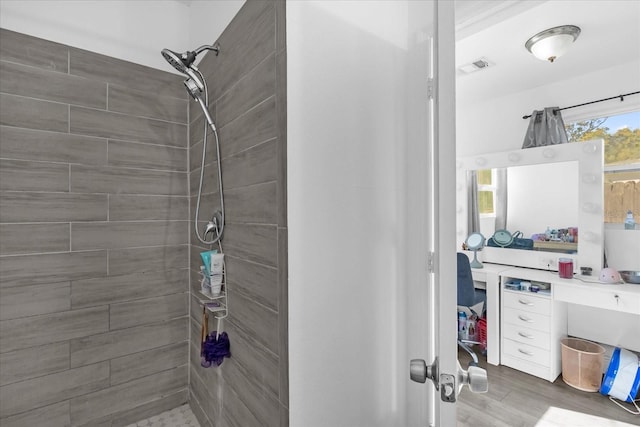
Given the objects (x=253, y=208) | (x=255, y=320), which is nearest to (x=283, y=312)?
(x=255, y=320)

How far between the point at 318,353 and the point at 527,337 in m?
2.32

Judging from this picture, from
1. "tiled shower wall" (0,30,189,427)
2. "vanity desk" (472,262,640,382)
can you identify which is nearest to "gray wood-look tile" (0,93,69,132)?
"tiled shower wall" (0,30,189,427)

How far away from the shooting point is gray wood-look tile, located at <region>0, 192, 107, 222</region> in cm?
144

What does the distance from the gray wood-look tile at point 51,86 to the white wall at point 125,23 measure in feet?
0.56

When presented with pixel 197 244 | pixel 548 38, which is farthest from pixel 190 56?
pixel 548 38

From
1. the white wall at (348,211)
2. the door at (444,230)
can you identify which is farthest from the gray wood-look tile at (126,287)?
the door at (444,230)

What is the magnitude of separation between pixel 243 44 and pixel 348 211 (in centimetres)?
78

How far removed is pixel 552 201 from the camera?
→ 284 cm

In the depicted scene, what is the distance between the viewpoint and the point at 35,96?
1489 millimetres

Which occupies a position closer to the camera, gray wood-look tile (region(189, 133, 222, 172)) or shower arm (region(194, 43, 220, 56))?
shower arm (region(194, 43, 220, 56))

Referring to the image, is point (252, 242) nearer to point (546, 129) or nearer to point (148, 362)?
point (148, 362)

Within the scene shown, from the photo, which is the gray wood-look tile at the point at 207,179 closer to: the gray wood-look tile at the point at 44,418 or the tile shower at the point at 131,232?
the tile shower at the point at 131,232

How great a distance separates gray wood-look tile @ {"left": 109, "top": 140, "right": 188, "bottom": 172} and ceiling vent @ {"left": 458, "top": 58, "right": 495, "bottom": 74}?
2244mm

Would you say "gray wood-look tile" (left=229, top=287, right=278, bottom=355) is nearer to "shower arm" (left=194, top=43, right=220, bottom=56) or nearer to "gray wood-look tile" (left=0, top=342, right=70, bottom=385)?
"gray wood-look tile" (left=0, top=342, right=70, bottom=385)
